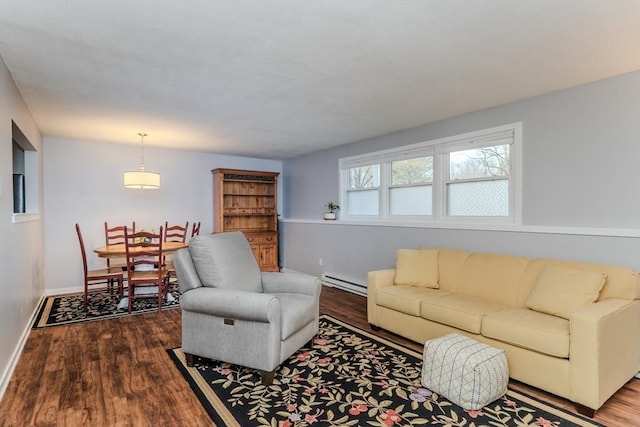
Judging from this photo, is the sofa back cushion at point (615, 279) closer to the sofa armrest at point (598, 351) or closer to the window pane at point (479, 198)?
the sofa armrest at point (598, 351)

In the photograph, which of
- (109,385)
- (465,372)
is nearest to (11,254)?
(109,385)

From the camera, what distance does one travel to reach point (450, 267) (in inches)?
143

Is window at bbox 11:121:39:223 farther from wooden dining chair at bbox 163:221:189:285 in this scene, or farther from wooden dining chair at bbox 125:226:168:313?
wooden dining chair at bbox 163:221:189:285

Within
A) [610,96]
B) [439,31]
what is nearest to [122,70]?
[439,31]

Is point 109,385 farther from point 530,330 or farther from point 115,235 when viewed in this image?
point 115,235

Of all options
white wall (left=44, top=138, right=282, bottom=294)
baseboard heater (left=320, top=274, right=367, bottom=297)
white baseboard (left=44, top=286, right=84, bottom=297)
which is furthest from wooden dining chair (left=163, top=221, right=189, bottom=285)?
baseboard heater (left=320, top=274, right=367, bottom=297)

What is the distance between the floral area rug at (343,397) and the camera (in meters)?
2.09

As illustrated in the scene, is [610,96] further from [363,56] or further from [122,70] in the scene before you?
[122,70]

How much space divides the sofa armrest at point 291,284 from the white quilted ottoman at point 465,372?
3.74ft

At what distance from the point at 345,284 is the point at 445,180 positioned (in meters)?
2.28

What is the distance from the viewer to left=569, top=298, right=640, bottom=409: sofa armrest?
6.97ft

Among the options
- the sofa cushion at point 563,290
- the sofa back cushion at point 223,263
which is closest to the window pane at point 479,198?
the sofa cushion at point 563,290

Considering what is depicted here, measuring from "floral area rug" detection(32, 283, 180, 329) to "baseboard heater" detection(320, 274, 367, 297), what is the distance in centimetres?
237

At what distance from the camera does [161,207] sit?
6.09 meters
